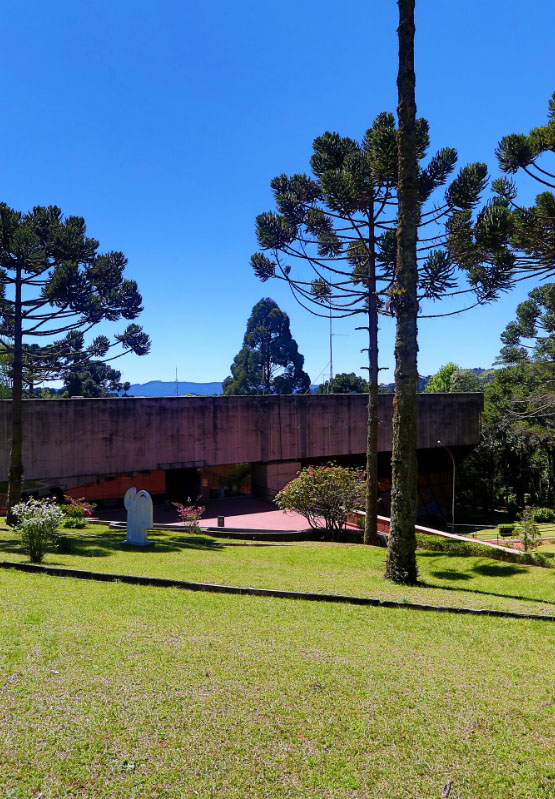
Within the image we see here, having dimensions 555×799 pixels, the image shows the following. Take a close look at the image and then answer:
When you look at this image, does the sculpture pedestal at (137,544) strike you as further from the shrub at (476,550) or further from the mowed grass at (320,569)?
the shrub at (476,550)

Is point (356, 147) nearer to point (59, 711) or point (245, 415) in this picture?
point (245, 415)

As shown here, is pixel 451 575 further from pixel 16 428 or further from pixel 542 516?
pixel 542 516

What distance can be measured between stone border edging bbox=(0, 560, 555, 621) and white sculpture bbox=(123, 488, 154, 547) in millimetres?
4773

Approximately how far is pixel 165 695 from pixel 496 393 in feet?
121

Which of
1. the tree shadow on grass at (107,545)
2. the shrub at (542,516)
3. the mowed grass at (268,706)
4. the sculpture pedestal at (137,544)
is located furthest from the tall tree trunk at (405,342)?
the shrub at (542,516)

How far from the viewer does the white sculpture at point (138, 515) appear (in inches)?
594

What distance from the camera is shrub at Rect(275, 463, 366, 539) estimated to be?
18.4 m

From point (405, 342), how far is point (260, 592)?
579 centimetres

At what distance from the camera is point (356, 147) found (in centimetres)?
1759

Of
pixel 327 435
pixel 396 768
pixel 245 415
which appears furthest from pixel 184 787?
pixel 327 435

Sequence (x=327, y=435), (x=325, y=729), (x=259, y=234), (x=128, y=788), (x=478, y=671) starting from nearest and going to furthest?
(x=128, y=788), (x=325, y=729), (x=478, y=671), (x=259, y=234), (x=327, y=435)

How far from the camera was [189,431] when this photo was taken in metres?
26.5

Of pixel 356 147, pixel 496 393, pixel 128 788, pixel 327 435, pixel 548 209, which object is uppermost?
pixel 356 147

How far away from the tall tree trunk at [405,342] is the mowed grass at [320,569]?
83cm
